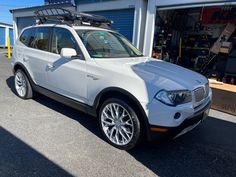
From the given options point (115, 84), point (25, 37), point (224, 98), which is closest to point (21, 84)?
point (25, 37)

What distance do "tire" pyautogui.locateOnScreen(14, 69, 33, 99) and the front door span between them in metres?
1.00

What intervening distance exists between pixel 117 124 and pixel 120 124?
0.19 feet

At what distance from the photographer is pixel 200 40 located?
10.6 metres

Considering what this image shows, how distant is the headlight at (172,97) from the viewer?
2613mm

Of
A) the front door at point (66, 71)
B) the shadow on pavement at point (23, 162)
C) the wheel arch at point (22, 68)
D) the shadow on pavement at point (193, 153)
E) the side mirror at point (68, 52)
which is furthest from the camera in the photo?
the wheel arch at point (22, 68)

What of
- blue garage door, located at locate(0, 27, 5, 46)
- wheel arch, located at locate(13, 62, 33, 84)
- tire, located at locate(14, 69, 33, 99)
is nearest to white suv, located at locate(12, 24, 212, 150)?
wheel arch, located at locate(13, 62, 33, 84)

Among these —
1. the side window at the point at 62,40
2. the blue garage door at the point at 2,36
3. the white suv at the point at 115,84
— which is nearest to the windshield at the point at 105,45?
the white suv at the point at 115,84

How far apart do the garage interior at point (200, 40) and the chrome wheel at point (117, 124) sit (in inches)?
220

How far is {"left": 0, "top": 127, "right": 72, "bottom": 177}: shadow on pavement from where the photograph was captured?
2.49m

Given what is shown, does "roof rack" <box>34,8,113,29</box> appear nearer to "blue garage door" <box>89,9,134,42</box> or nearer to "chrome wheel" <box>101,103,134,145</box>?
"chrome wheel" <box>101,103,134,145</box>

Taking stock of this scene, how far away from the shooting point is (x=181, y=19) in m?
10.9

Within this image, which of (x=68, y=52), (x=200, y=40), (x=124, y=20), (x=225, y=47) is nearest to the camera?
(x=68, y=52)

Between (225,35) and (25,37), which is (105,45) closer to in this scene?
(25,37)

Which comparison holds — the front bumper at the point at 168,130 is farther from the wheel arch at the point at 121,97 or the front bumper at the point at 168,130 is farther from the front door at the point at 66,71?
the front door at the point at 66,71
